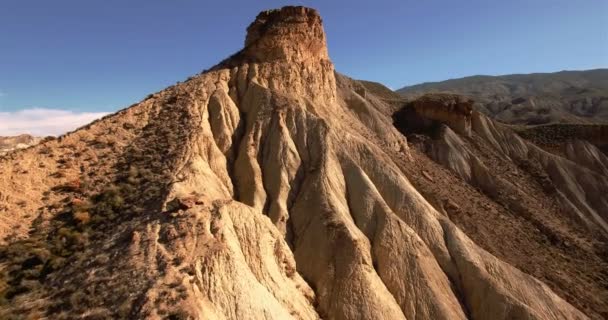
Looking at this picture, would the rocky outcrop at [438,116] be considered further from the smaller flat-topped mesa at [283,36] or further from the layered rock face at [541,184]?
the smaller flat-topped mesa at [283,36]

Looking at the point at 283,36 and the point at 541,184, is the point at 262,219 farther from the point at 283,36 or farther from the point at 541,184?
the point at 541,184

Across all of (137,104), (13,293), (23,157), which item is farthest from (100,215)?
(137,104)

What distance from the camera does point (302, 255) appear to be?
23734 mm

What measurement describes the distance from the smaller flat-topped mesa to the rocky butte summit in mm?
107

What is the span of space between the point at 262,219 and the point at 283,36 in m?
18.9

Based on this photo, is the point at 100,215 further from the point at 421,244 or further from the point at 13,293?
the point at 421,244

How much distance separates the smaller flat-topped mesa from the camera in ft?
114

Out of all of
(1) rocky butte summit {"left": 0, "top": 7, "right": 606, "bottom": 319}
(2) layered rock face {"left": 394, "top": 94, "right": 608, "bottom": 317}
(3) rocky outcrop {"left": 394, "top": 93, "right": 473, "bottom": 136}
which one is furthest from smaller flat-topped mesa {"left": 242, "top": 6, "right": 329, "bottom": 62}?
(3) rocky outcrop {"left": 394, "top": 93, "right": 473, "bottom": 136}

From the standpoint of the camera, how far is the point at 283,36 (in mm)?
34969

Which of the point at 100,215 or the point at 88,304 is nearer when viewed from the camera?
the point at 88,304

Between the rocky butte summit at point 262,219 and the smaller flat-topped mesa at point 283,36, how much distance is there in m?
0.11

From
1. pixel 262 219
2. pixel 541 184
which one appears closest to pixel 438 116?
pixel 541 184

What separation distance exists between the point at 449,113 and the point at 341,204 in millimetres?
28720

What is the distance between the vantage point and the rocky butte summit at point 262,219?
52.8 ft
